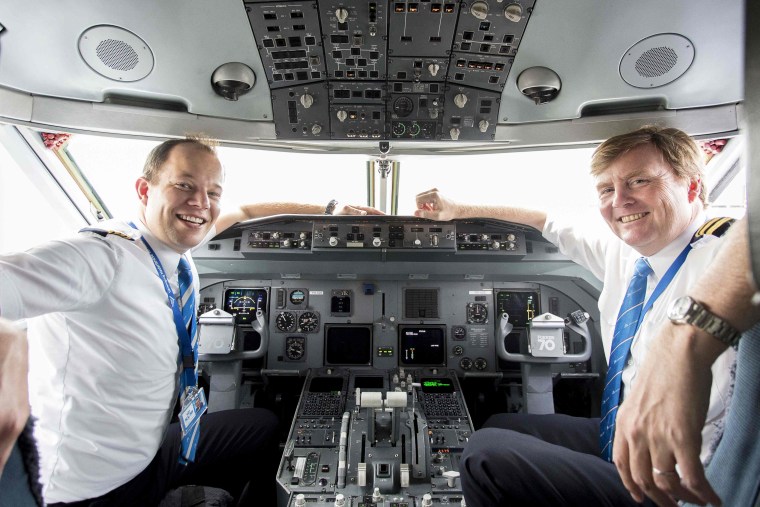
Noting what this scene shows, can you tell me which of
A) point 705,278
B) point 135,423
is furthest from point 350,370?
point 705,278

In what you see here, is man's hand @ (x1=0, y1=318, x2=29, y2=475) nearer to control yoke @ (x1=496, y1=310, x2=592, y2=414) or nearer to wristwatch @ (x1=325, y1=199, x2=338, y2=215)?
wristwatch @ (x1=325, y1=199, x2=338, y2=215)

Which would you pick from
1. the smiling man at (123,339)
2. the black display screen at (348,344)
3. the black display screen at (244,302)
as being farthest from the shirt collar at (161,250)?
the black display screen at (348,344)

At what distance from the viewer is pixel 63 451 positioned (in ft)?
4.66

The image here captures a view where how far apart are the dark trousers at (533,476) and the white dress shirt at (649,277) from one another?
27 cm

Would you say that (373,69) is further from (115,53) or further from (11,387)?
(11,387)

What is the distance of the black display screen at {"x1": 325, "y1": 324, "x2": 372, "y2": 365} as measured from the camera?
11.0 feet

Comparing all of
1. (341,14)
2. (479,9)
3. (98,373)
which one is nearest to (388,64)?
(341,14)

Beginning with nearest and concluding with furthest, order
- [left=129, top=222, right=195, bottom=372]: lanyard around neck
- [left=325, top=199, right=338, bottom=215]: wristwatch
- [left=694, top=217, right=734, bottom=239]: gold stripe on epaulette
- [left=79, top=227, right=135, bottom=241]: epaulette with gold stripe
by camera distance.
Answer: [left=694, top=217, right=734, bottom=239]: gold stripe on epaulette < [left=79, top=227, right=135, bottom=241]: epaulette with gold stripe < [left=129, top=222, right=195, bottom=372]: lanyard around neck < [left=325, top=199, right=338, bottom=215]: wristwatch

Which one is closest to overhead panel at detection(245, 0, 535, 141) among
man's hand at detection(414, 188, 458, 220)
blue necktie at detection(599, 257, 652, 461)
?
man's hand at detection(414, 188, 458, 220)

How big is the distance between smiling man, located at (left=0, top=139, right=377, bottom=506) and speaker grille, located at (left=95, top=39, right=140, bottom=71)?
0.39m

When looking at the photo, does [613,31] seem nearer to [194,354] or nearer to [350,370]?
[194,354]

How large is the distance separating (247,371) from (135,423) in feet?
5.90

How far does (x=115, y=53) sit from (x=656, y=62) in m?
2.24

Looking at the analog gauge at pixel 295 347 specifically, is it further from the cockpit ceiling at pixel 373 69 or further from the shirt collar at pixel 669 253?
the shirt collar at pixel 669 253
